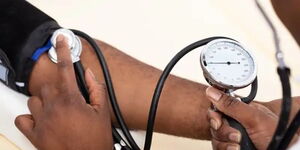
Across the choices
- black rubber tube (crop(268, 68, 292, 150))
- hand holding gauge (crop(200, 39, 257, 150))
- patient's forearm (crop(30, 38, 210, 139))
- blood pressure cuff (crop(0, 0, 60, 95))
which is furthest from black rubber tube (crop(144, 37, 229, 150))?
black rubber tube (crop(268, 68, 292, 150))

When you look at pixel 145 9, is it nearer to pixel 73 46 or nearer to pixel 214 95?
pixel 73 46

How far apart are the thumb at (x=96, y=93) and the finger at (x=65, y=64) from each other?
0.06m

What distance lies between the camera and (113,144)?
33.0 inches

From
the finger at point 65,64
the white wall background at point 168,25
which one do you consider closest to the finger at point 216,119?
the finger at point 65,64

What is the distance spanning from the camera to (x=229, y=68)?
0.76 m

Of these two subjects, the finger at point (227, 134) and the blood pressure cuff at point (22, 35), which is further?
the blood pressure cuff at point (22, 35)

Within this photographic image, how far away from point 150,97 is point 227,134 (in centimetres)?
29

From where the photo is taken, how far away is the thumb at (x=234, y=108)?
71 centimetres

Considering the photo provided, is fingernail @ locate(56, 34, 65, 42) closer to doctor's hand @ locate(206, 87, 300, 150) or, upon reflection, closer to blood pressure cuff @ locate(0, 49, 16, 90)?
blood pressure cuff @ locate(0, 49, 16, 90)

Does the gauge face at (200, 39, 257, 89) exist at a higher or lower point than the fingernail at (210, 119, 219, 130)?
higher

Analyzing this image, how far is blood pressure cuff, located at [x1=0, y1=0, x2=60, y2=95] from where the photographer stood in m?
0.86

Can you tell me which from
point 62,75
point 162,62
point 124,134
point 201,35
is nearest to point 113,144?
point 124,134

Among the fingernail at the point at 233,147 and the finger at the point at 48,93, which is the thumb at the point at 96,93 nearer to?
the finger at the point at 48,93

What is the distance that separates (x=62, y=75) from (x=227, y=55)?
304 mm
